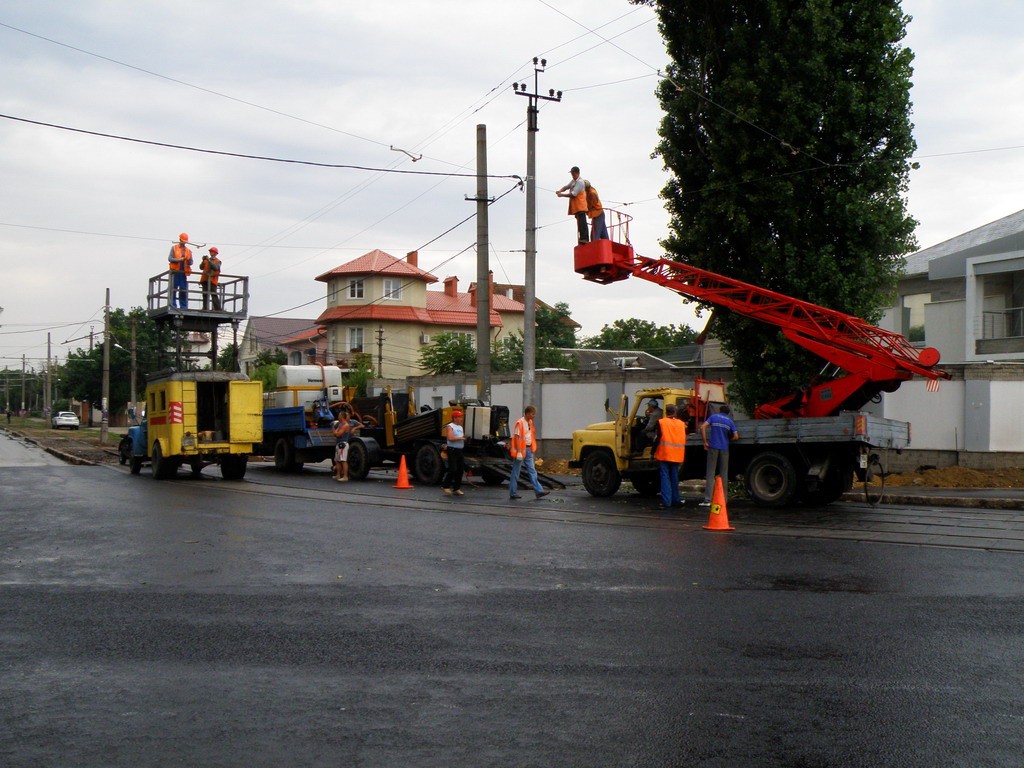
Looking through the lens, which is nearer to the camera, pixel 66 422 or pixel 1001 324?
pixel 1001 324

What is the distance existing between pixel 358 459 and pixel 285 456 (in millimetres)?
4110

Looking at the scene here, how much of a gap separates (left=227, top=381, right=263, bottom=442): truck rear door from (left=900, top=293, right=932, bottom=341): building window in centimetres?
2380

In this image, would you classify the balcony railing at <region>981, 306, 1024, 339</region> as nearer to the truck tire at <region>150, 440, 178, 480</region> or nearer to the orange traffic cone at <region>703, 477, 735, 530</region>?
the orange traffic cone at <region>703, 477, 735, 530</region>

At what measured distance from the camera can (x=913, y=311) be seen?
37.1 meters

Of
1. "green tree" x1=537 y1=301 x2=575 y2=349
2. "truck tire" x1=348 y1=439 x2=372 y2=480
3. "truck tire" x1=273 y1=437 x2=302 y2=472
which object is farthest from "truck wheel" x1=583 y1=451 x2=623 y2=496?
"green tree" x1=537 y1=301 x2=575 y2=349

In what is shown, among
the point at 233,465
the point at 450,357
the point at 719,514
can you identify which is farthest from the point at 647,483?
the point at 450,357

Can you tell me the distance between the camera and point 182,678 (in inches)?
225

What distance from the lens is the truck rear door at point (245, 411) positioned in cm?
2283

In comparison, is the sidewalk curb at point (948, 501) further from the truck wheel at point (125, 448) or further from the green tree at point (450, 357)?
the green tree at point (450, 357)

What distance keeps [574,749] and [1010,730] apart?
84.3 inches

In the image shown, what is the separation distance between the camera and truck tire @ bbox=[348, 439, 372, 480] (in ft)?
77.0

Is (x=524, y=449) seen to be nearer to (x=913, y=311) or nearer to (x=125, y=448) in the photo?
(x=125, y=448)

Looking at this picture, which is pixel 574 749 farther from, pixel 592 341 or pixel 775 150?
pixel 592 341

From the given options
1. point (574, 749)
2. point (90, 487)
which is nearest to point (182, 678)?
point (574, 749)
